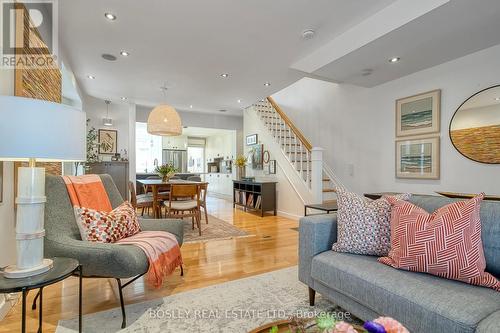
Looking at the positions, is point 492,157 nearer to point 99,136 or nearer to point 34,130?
point 34,130

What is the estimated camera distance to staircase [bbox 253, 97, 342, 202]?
13.9ft

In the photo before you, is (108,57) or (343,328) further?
(108,57)

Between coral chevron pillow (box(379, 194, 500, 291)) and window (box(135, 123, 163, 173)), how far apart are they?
29.8 feet

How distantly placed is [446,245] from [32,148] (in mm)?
2111

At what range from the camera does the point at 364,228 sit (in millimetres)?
1656

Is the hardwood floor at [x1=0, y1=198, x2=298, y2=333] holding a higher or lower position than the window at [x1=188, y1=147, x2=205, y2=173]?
lower

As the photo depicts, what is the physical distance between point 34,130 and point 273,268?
7.22ft

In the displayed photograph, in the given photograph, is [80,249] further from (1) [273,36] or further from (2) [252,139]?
(2) [252,139]

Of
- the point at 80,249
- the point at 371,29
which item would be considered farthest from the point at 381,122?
the point at 80,249

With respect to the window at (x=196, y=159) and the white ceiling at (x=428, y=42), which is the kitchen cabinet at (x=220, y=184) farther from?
the white ceiling at (x=428, y=42)

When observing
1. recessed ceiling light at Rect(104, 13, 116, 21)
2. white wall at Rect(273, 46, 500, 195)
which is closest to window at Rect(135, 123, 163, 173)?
white wall at Rect(273, 46, 500, 195)

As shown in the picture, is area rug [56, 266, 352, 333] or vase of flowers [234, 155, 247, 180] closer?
area rug [56, 266, 352, 333]

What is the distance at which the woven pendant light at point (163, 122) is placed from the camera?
4.02 metres

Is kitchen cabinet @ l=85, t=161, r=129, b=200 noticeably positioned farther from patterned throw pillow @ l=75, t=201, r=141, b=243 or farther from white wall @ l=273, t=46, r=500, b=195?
white wall @ l=273, t=46, r=500, b=195
